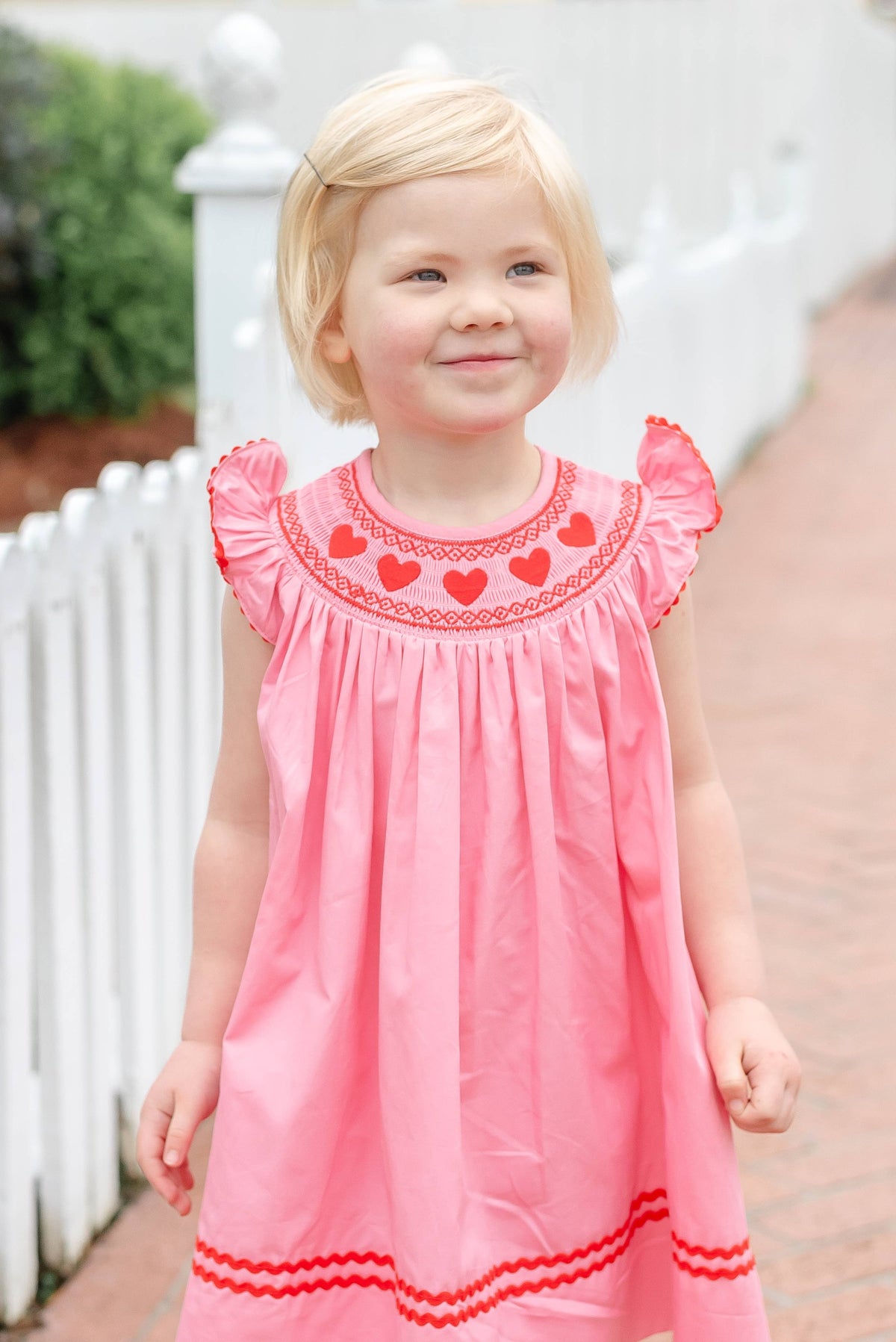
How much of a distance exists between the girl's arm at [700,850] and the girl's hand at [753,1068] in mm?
45

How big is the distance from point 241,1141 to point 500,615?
0.58 meters

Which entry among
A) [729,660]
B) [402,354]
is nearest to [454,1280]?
[402,354]

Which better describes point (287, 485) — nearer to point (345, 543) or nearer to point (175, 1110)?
point (345, 543)

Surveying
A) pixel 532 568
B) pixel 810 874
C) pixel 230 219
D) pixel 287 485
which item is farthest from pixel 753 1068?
pixel 810 874

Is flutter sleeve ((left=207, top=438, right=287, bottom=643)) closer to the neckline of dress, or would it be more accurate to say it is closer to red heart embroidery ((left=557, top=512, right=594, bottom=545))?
the neckline of dress

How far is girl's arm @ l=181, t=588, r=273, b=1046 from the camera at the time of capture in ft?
5.64

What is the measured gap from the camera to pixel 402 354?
1.52 metres

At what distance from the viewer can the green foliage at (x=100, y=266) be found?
8.88 m

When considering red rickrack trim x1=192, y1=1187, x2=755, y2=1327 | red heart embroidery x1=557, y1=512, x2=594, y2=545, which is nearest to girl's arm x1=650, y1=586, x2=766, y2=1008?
red heart embroidery x1=557, y1=512, x2=594, y2=545

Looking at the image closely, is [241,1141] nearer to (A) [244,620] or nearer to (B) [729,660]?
(A) [244,620]

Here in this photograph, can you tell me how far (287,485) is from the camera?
9.38 ft

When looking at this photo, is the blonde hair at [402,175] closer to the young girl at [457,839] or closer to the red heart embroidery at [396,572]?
the young girl at [457,839]

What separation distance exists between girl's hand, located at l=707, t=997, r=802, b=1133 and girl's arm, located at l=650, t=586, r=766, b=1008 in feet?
0.15

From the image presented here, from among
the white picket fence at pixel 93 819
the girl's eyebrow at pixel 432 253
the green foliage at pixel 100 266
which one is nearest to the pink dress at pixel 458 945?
the girl's eyebrow at pixel 432 253
